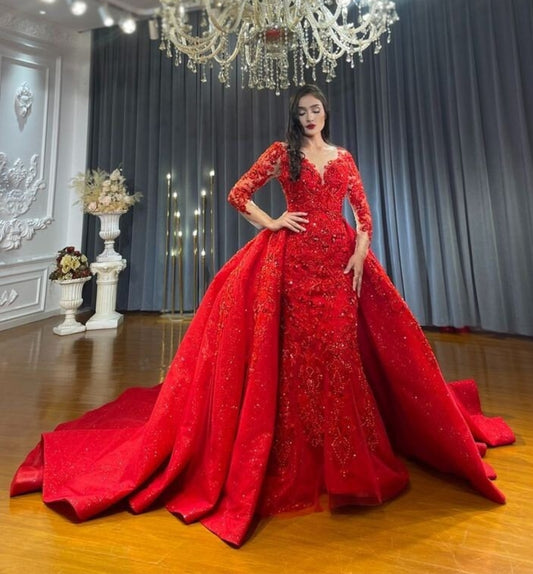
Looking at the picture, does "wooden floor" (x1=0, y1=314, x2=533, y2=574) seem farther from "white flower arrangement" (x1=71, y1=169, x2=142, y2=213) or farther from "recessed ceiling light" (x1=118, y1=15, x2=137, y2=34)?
"white flower arrangement" (x1=71, y1=169, x2=142, y2=213)

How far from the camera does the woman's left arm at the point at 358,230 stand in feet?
5.08

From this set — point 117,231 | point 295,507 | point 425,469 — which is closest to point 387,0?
point 425,469

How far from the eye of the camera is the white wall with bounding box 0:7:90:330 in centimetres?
462

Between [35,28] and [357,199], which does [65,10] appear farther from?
[357,199]

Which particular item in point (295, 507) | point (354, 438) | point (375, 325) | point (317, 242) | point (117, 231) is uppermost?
point (117, 231)

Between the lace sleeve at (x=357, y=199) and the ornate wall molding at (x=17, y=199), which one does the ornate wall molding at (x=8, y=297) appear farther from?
the lace sleeve at (x=357, y=199)

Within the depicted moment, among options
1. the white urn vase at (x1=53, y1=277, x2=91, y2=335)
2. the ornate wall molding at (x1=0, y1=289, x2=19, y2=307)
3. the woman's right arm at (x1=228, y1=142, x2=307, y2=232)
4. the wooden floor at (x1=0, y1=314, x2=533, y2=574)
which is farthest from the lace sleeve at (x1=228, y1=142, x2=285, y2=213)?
the ornate wall molding at (x1=0, y1=289, x2=19, y2=307)

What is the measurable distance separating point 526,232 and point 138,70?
503 cm

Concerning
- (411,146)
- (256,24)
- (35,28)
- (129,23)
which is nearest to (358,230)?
(256,24)

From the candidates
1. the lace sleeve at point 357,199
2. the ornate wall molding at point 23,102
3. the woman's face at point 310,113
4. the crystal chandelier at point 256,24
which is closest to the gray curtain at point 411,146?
the ornate wall molding at point 23,102

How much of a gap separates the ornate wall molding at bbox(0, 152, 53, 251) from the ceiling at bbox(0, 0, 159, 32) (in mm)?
1540

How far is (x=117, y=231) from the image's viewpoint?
496cm

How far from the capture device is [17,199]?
4.80 m

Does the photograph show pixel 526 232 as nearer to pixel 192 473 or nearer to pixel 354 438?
pixel 354 438
